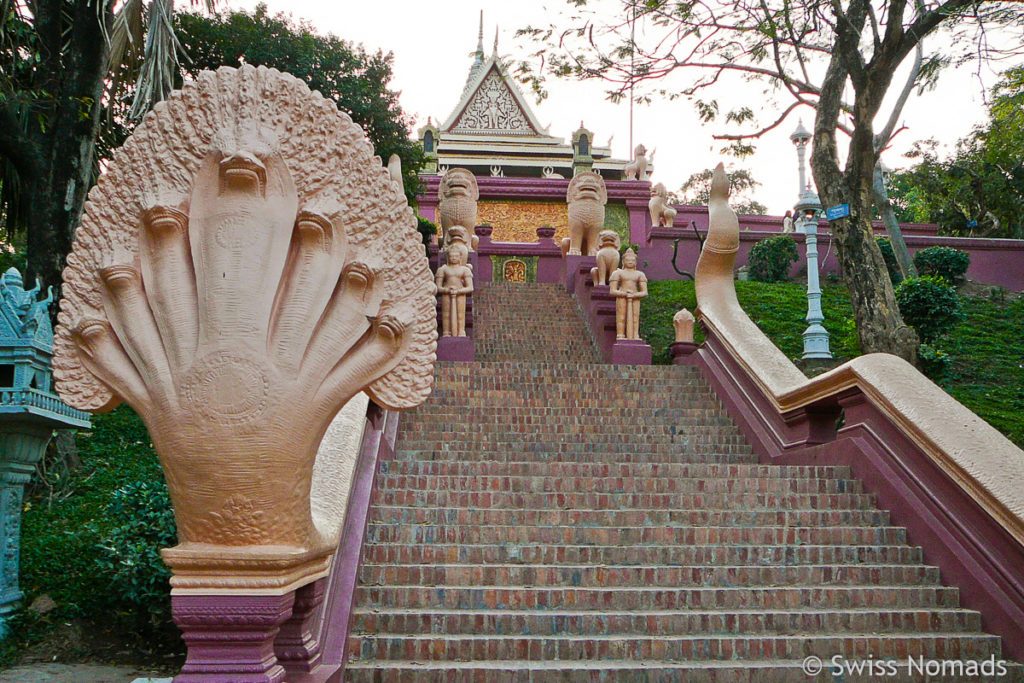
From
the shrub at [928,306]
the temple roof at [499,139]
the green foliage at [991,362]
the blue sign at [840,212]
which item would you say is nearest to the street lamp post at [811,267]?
the shrub at [928,306]

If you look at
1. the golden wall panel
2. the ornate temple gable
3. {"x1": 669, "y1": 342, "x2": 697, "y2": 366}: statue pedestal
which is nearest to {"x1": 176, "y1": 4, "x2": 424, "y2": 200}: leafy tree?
the golden wall panel

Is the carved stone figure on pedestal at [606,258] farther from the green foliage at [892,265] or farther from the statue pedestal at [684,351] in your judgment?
the green foliage at [892,265]

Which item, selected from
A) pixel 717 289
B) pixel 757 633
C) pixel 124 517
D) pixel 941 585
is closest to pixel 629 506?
pixel 757 633

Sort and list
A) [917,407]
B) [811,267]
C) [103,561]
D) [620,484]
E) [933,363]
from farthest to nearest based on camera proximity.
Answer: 1. [811,267]
2. [933,363]
3. [620,484]
4. [917,407]
5. [103,561]

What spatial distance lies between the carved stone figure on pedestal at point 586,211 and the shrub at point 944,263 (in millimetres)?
6550

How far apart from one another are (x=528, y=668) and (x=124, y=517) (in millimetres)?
2682

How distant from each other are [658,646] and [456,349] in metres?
6.30

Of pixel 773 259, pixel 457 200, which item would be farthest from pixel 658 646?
pixel 773 259

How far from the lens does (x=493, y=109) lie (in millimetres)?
29797

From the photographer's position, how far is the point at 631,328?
1049cm

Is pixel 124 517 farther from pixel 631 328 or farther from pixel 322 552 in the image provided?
pixel 631 328

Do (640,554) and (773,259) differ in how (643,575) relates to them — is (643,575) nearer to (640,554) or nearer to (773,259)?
(640,554)

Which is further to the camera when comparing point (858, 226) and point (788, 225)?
point (788, 225)

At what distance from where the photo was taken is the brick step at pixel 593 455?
6473 mm
